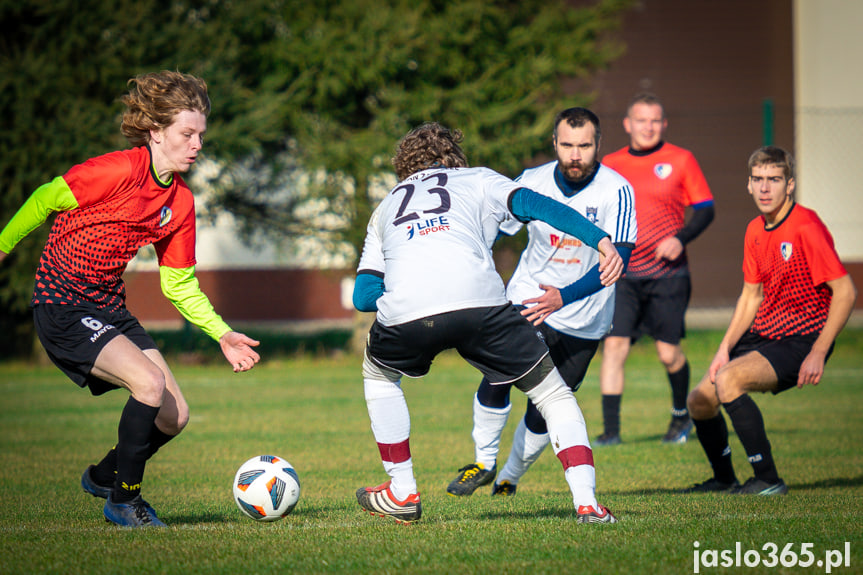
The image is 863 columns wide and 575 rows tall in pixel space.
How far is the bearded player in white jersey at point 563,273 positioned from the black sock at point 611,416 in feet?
7.81

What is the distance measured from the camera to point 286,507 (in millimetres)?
4656

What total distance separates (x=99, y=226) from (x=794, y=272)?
4.08 meters

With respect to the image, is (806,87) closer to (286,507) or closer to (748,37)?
(748,37)

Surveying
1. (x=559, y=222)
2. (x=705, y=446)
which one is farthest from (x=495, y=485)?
(x=559, y=222)

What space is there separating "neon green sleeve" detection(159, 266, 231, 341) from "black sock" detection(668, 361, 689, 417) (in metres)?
4.81

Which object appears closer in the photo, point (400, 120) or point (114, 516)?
point (114, 516)

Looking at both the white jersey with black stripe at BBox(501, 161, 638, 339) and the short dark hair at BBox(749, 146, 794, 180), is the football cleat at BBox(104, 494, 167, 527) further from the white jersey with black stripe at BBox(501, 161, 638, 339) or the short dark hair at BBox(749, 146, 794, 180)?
the short dark hair at BBox(749, 146, 794, 180)

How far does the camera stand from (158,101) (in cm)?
459

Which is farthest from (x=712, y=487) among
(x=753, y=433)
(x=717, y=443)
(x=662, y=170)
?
(x=662, y=170)

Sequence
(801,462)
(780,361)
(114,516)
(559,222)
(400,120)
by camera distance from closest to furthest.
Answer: (559,222) < (114,516) < (780,361) < (801,462) < (400,120)

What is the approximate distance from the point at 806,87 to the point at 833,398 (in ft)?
61.8

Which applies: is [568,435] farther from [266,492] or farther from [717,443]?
[717,443]

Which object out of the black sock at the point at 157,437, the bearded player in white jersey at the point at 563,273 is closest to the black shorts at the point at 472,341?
the bearded player in white jersey at the point at 563,273

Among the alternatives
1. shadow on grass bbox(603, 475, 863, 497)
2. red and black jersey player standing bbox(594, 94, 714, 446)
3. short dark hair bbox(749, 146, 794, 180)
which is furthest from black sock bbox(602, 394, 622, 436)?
short dark hair bbox(749, 146, 794, 180)
